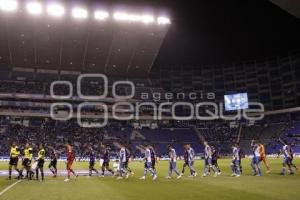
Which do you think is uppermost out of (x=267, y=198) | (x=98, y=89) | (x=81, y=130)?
(x=98, y=89)

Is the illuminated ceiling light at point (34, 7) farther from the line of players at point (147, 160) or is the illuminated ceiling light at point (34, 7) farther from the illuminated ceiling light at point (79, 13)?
the line of players at point (147, 160)

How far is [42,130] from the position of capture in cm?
7112

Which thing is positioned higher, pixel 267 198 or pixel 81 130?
pixel 81 130

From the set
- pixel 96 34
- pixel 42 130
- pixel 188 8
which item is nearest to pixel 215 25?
pixel 188 8

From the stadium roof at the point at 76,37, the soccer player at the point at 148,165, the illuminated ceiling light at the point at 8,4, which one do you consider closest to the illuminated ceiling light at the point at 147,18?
the stadium roof at the point at 76,37

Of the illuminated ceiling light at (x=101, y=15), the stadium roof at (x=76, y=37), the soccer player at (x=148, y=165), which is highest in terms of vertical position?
the illuminated ceiling light at (x=101, y=15)

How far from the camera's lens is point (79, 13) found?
184ft

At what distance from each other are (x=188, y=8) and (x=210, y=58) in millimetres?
29878

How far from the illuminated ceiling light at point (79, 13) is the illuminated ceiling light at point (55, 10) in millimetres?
1711

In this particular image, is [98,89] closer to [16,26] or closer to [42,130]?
[42,130]

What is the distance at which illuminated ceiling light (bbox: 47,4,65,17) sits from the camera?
54.9 m

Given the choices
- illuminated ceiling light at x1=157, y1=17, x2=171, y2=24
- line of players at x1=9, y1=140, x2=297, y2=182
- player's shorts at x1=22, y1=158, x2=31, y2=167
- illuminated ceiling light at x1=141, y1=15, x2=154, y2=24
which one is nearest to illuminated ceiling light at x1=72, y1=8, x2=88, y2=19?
illuminated ceiling light at x1=141, y1=15, x2=154, y2=24

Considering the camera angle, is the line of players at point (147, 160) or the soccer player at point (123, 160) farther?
the soccer player at point (123, 160)

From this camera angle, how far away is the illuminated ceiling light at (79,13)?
55812 mm
